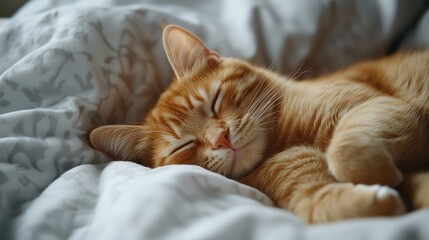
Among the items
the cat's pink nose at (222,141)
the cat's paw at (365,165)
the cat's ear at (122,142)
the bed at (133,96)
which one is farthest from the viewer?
the cat's ear at (122,142)

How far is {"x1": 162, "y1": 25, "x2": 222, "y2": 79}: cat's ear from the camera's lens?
1475mm

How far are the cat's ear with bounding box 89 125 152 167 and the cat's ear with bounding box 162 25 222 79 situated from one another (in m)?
0.29

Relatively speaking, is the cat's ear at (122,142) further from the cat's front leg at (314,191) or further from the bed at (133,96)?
the cat's front leg at (314,191)

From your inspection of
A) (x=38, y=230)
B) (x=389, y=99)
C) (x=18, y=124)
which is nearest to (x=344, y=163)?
(x=389, y=99)

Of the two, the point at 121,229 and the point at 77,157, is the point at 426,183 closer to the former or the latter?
the point at 121,229

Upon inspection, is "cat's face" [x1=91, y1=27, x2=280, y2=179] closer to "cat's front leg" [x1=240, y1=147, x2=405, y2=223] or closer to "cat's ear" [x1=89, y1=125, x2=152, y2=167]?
"cat's ear" [x1=89, y1=125, x2=152, y2=167]

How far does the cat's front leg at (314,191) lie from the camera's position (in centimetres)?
85

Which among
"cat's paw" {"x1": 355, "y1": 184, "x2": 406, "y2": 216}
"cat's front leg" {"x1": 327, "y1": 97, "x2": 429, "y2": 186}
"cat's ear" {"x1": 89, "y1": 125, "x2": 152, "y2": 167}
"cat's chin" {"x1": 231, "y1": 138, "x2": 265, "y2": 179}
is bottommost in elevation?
"cat's ear" {"x1": 89, "y1": 125, "x2": 152, "y2": 167}

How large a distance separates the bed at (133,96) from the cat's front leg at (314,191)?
7cm

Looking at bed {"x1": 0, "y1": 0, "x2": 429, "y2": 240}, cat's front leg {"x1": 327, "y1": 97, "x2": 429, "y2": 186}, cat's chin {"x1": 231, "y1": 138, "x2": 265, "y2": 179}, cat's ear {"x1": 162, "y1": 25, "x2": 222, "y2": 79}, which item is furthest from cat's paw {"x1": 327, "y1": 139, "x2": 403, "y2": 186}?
cat's ear {"x1": 162, "y1": 25, "x2": 222, "y2": 79}

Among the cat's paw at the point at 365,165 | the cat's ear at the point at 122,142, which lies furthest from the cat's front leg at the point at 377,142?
the cat's ear at the point at 122,142

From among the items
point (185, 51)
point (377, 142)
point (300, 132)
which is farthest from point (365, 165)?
point (185, 51)

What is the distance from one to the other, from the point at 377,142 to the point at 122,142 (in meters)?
0.90

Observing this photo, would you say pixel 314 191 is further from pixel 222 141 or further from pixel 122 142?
pixel 122 142
